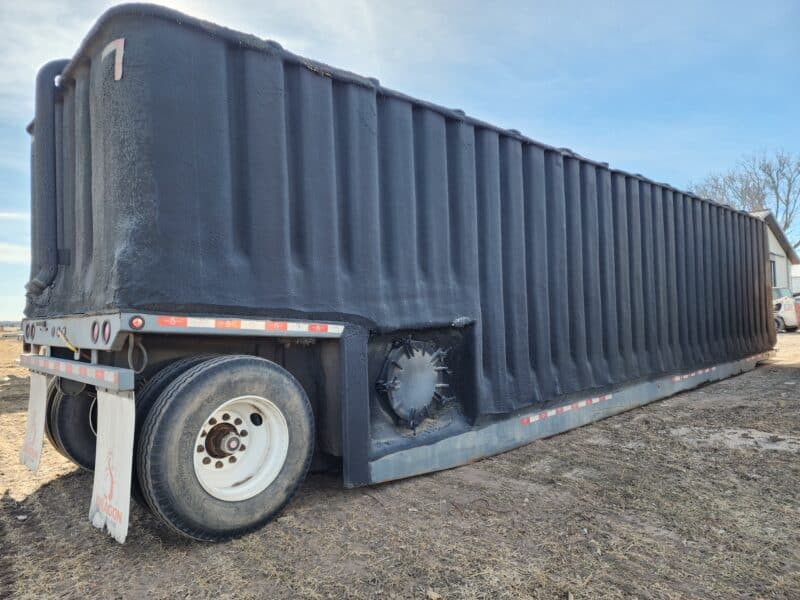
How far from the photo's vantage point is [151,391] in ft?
10.8

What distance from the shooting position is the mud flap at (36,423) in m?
4.22

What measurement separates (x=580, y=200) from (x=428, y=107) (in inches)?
111

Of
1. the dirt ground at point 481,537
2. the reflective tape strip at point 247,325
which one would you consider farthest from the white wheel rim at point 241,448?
the reflective tape strip at point 247,325

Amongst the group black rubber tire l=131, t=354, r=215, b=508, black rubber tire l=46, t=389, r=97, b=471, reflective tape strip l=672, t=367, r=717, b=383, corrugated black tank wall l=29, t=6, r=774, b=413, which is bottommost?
reflective tape strip l=672, t=367, r=717, b=383

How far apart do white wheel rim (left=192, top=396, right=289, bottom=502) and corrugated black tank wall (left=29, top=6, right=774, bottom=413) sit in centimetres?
63

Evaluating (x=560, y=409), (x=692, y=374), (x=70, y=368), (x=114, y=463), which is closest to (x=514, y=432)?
(x=560, y=409)

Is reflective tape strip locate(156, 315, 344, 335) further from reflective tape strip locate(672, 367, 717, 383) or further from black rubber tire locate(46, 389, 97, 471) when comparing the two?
reflective tape strip locate(672, 367, 717, 383)

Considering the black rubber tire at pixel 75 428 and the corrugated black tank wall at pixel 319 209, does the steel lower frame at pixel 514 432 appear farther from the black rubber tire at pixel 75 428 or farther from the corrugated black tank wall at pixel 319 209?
the black rubber tire at pixel 75 428

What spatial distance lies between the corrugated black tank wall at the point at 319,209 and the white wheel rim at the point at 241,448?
2.07 ft

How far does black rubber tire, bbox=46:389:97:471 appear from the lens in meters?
4.52

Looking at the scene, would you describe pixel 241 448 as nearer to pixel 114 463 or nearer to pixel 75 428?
pixel 114 463

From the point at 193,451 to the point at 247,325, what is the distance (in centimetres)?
81

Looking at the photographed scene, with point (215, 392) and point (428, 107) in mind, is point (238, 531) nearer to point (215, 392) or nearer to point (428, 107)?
point (215, 392)

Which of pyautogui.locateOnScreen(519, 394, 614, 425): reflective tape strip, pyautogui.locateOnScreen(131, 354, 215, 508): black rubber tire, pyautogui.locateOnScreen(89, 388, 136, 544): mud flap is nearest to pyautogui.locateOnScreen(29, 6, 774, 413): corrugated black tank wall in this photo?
pyautogui.locateOnScreen(519, 394, 614, 425): reflective tape strip
